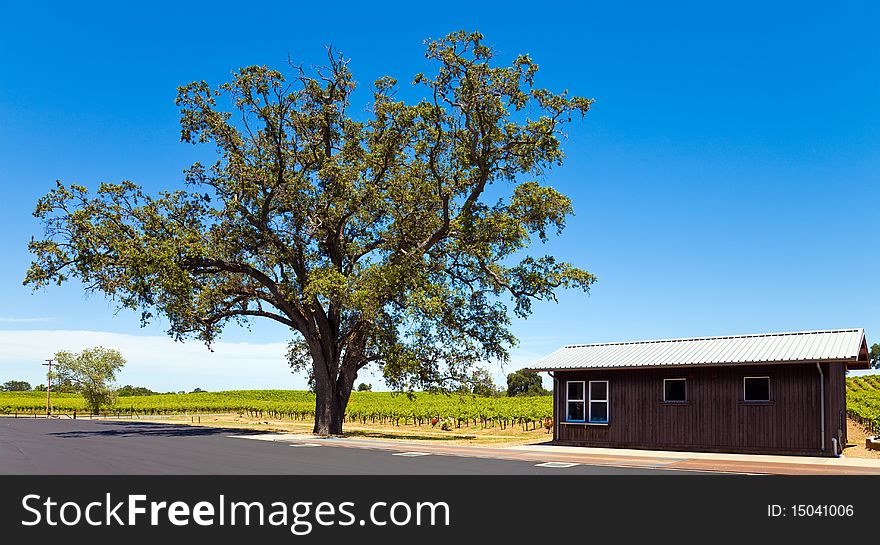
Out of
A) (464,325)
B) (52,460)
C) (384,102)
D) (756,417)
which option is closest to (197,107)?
(384,102)

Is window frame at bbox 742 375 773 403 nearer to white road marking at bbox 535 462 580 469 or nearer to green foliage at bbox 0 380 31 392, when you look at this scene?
white road marking at bbox 535 462 580 469

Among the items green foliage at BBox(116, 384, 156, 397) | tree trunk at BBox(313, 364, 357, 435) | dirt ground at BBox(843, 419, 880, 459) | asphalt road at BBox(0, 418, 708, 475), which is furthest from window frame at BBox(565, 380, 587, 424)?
green foliage at BBox(116, 384, 156, 397)

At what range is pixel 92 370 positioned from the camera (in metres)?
71.8

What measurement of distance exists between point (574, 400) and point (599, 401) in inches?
39.2

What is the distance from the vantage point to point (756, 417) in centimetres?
2394

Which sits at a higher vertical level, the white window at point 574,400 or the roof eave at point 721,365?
the roof eave at point 721,365

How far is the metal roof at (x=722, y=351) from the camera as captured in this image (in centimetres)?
2325

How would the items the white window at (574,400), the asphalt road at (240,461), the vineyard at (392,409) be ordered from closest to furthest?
the asphalt road at (240,461) < the white window at (574,400) < the vineyard at (392,409)

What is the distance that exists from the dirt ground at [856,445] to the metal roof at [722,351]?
9.64ft

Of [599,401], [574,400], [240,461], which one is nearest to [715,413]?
[599,401]

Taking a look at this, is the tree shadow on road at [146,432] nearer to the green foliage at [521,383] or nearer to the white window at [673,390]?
the white window at [673,390]

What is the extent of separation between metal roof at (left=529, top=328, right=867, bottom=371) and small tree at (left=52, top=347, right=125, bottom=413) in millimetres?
55860

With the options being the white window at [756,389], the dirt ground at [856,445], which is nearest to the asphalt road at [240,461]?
the white window at [756,389]
